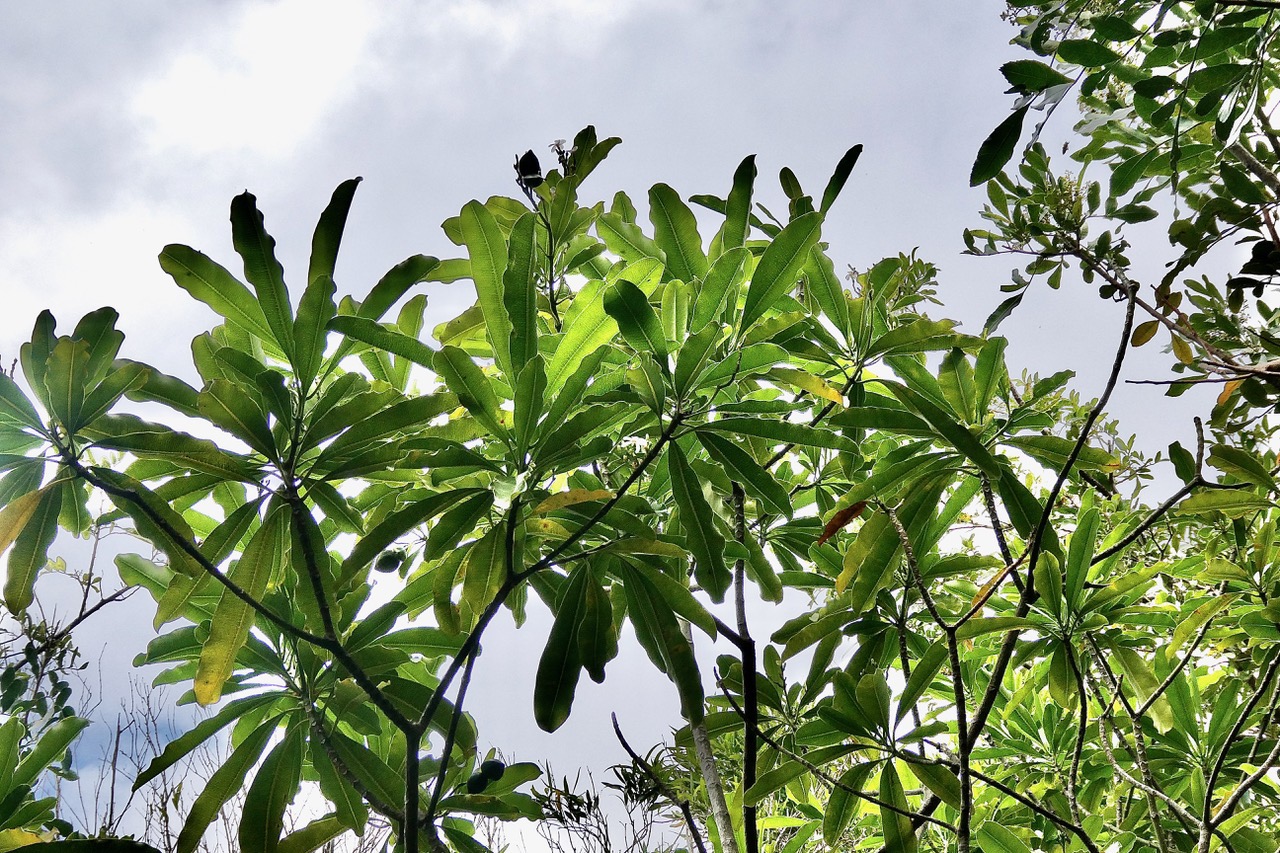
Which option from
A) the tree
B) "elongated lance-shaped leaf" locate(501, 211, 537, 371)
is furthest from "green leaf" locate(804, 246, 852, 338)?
"elongated lance-shaped leaf" locate(501, 211, 537, 371)

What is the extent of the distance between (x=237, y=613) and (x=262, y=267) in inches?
17.0

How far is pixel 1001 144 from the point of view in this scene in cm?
99

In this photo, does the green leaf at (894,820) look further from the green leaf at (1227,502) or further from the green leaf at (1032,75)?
the green leaf at (1032,75)

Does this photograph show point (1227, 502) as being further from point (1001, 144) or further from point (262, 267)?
point (262, 267)

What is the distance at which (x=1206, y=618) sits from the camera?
4.58 ft

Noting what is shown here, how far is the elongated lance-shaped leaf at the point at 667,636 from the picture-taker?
1127 mm

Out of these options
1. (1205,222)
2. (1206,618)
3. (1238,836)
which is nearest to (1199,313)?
(1205,222)

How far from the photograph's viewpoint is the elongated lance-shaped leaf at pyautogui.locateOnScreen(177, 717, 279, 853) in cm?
103

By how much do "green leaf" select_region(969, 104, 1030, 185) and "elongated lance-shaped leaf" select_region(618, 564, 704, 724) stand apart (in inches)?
25.8

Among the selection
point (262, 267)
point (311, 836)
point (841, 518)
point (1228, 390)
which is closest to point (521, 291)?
point (262, 267)

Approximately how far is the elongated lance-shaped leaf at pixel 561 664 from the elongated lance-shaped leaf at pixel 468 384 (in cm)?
27

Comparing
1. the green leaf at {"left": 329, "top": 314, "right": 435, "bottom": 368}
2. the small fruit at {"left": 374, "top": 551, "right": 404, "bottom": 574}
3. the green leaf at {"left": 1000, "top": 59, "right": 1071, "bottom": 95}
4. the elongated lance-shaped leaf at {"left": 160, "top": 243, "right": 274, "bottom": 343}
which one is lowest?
the small fruit at {"left": 374, "top": 551, "right": 404, "bottom": 574}

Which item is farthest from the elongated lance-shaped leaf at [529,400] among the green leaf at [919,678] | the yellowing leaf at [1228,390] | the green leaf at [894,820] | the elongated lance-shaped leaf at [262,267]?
the yellowing leaf at [1228,390]

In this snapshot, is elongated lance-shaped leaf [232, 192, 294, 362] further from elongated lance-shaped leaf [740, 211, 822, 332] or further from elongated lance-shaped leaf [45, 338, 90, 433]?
elongated lance-shaped leaf [740, 211, 822, 332]
